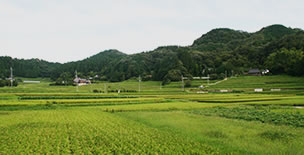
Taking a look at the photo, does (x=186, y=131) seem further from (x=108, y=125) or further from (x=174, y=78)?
(x=174, y=78)

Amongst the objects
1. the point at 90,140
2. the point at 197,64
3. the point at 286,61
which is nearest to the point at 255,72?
the point at 286,61

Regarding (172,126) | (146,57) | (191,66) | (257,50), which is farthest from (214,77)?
(172,126)

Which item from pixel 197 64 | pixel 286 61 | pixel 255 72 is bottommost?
pixel 255 72

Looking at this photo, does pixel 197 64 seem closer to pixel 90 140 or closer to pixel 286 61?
pixel 286 61

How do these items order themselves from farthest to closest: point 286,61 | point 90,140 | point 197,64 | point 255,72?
point 197,64 → point 255,72 → point 286,61 → point 90,140

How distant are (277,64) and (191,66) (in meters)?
44.1

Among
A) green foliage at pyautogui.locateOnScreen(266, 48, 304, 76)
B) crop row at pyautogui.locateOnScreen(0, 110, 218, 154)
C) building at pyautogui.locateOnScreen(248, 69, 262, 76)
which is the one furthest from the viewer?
building at pyautogui.locateOnScreen(248, 69, 262, 76)

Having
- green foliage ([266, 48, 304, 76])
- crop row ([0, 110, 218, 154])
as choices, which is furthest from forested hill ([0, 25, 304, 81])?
crop row ([0, 110, 218, 154])

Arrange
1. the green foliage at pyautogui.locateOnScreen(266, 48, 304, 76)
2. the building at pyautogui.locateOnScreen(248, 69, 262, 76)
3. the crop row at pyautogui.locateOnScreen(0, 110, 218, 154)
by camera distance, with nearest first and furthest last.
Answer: the crop row at pyautogui.locateOnScreen(0, 110, 218, 154) < the green foliage at pyautogui.locateOnScreen(266, 48, 304, 76) < the building at pyautogui.locateOnScreen(248, 69, 262, 76)

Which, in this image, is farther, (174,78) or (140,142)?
(174,78)

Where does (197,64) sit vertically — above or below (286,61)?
above

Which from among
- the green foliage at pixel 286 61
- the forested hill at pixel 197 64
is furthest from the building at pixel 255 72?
the green foliage at pixel 286 61

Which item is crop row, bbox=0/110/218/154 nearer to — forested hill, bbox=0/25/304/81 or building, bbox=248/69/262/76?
forested hill, bbox=0/25/304/81

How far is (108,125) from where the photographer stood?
1886 cm
